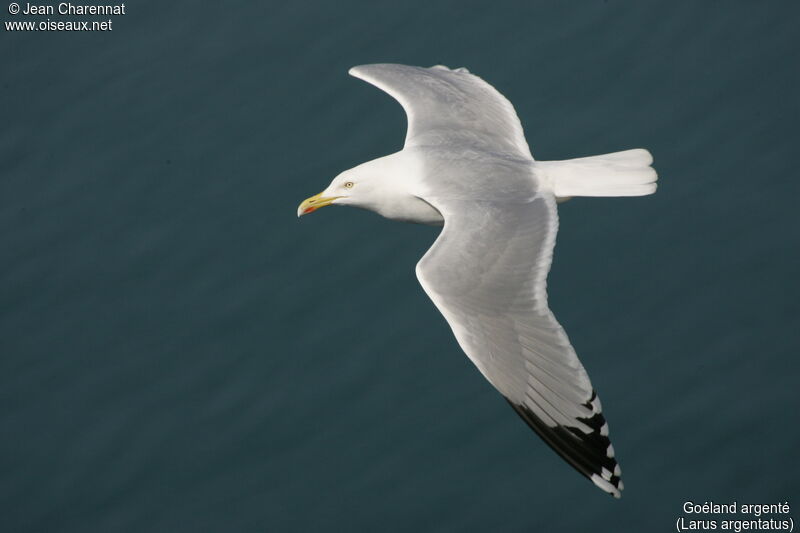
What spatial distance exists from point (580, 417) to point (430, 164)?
6.37 feet

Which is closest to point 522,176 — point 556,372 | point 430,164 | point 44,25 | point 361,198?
point 430,164

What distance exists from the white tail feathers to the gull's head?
865 mm

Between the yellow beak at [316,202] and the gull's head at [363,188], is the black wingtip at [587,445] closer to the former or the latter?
the gull's head at [363,188]

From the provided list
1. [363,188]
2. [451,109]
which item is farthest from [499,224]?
[451,109]

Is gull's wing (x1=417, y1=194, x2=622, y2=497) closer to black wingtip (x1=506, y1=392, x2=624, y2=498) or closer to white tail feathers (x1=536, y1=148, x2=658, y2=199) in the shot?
black wingtip (x1=506, y1=392, x2=624, y2=498)

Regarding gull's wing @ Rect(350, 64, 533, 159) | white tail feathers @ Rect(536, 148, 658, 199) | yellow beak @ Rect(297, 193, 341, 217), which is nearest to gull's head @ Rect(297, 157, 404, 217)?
yellow beak @ Rect(297, 193, 341, 217)

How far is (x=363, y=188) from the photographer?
23.1ft

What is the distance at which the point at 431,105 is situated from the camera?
7.73 meters

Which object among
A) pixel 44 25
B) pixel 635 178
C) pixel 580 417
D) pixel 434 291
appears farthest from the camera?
pixel 44 25

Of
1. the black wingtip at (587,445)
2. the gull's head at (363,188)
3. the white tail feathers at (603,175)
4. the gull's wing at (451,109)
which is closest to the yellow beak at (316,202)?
the gull's head at (363,188)

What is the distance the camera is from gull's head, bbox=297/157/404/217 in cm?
696

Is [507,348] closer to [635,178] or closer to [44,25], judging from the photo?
[635,178]

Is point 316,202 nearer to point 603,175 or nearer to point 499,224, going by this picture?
point 499,224

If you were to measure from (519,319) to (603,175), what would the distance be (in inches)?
49.8
